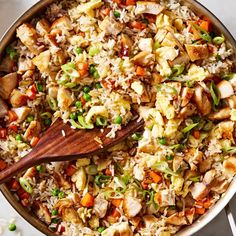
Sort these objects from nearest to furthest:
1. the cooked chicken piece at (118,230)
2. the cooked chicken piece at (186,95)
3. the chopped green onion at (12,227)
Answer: the cooked chicken piece at (186,95)
the cooked chicken piece at (118,230)
the chopped green onion at (12,227)

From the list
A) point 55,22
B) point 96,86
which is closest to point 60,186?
point 96,86

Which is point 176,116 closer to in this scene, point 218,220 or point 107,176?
point 107,176

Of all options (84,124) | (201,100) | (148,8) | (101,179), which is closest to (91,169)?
(101,179)

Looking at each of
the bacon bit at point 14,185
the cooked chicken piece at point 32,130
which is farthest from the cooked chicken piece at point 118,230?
the cooked chicken piece at point 32,130

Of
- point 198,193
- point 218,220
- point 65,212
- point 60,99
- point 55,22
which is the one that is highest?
point 55,22

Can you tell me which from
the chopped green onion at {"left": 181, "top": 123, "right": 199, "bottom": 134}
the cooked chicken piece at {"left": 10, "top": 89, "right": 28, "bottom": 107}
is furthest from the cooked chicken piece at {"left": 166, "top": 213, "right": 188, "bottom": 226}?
the cooked chicken piece at {"left": 10, "top": 89, "right": 28, "bottom": 107}

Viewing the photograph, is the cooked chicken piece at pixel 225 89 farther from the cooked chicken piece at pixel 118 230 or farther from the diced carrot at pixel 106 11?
the cooked chicken piece at pixel 118 230
